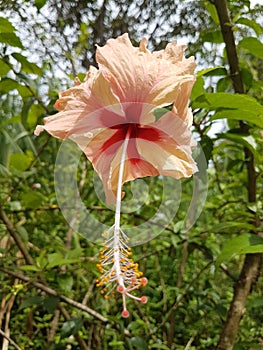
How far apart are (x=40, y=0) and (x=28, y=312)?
77 centimetres

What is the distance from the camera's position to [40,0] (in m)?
0.64

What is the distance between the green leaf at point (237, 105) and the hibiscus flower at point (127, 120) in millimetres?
132

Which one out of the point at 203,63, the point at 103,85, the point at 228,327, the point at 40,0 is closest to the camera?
the point at 103,85

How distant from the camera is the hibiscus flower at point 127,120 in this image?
436 millimetres

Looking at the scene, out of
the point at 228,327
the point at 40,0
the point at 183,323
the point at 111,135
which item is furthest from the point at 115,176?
the point at 183,323

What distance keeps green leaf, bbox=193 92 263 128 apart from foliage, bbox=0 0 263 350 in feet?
0.27

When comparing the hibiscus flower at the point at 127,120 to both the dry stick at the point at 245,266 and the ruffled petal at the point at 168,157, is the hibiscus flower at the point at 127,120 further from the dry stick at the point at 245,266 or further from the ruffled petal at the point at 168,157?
the dry stick at the point at 245,266

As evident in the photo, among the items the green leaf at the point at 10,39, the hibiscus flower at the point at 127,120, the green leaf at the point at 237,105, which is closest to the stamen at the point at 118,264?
the hibiscus flower at the point at 127,120

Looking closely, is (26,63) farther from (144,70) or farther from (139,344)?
(139,344)

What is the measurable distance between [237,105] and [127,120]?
0.57ft

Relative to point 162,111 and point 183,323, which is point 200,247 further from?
point 162,111

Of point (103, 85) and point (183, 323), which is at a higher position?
point (103, 85)

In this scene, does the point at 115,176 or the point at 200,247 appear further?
the point at 200,247

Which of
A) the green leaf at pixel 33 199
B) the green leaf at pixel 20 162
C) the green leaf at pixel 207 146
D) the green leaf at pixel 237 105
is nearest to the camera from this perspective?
the green leaf at pixel 237 105
